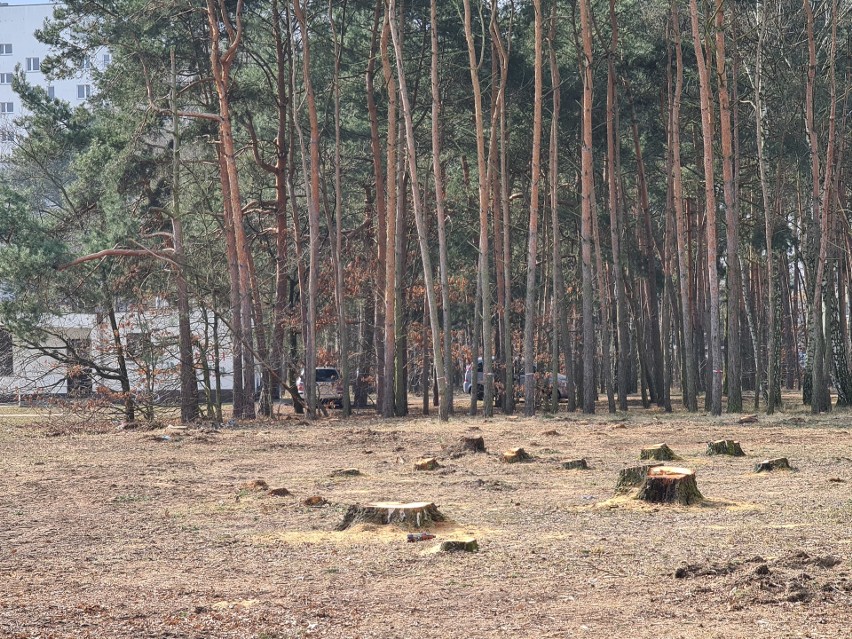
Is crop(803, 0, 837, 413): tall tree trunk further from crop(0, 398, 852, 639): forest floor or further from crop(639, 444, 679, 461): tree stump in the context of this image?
crop(639, 444, 679, 461): tree stump

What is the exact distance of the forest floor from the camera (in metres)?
6.34

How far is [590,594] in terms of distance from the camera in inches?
272

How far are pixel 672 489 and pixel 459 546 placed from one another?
3116mm

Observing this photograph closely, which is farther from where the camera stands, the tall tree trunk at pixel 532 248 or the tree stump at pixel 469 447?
the tall tree trunk at pixel 532 248

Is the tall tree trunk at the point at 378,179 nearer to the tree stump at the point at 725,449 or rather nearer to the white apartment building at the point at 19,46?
the tree stump at the point at 725,449

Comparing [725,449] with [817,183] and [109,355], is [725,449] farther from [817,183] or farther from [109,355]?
[109,355]

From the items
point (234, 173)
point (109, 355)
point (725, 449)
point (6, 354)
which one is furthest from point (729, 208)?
point (6, 354)

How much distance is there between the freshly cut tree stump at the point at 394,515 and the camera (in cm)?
952

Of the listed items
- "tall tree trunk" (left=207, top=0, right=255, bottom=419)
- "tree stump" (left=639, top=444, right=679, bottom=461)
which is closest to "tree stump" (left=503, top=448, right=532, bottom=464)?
"tree stump" (left=639, top=444, right=679, bottom=461)

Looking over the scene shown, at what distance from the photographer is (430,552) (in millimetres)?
8477

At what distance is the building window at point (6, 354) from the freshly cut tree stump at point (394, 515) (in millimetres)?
18870

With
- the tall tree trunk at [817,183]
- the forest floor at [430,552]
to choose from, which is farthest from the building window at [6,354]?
the tall tree trunk at [817,183]

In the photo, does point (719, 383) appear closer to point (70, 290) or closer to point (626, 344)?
point (626, 344)

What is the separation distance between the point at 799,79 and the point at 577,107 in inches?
273
